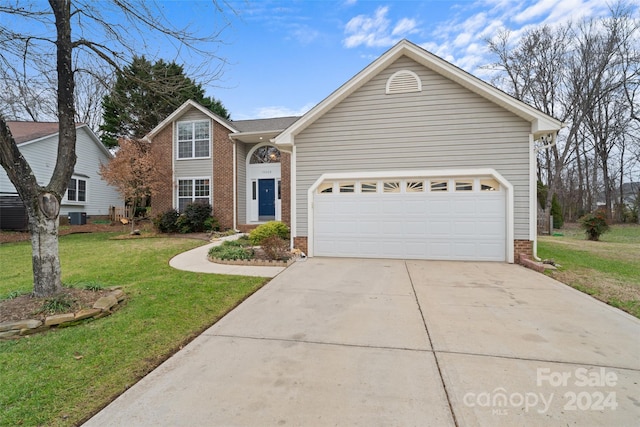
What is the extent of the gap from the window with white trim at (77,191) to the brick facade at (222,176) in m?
9.61

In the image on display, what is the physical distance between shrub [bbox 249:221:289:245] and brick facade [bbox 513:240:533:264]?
22.8ft

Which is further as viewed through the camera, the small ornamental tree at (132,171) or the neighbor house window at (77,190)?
the neighbor house window at (77,190)

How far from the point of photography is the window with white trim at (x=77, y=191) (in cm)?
1748

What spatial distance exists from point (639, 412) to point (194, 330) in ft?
14.3

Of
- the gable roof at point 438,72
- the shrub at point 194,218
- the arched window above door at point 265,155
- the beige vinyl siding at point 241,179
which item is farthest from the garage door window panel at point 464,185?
the shrub at point 194,218

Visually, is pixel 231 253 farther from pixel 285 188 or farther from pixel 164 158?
pixel 164 158

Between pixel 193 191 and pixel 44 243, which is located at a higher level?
pixel 193 191

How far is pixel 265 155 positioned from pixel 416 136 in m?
8.96

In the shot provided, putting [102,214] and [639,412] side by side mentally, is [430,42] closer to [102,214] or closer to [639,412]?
[639,412]

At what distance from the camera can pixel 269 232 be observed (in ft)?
33.4

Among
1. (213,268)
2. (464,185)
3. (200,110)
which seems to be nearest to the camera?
(213,268)

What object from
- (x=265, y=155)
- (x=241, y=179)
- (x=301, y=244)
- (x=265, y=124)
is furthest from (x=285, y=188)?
(x=301, y=244)

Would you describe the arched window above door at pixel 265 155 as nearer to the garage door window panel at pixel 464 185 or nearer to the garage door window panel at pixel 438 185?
the garage door window panel at pixel 438 185

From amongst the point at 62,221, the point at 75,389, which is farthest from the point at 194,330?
the point at 62,221
